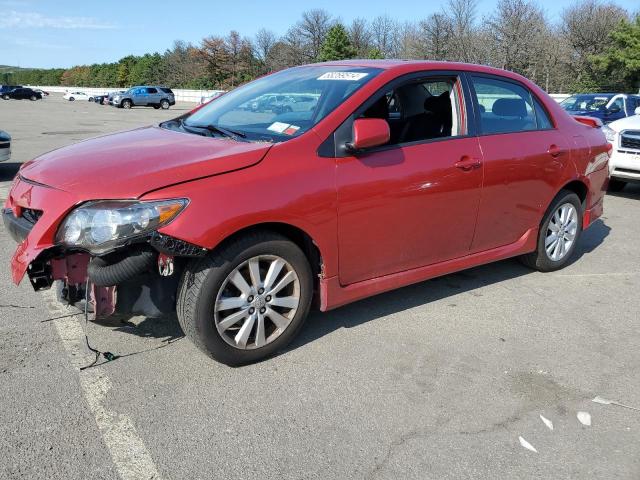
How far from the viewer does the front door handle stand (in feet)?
13.1

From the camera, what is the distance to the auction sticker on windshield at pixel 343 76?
382 cm

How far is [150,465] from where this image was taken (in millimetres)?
2506

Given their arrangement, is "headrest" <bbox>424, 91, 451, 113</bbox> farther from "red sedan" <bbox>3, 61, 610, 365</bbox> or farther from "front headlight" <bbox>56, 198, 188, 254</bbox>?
"front headlight" <bbox>56, 198, 188, 254</bbox>

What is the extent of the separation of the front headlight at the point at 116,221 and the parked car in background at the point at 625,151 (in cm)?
775

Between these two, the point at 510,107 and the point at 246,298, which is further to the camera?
the point at 510,107

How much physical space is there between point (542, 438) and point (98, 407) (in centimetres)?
222

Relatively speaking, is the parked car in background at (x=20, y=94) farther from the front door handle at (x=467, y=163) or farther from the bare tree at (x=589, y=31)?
the front door handle at (x=467, y=163)

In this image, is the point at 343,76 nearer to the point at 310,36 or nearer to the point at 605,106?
the point at 605,106

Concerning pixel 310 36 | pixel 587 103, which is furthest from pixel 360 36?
pixel 587 103

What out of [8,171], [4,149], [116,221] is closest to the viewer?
[116,221]

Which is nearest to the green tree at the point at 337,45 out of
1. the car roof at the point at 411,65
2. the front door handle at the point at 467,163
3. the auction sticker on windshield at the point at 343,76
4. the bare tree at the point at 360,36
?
the bare tree at the point at 360,36

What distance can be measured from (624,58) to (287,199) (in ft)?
142

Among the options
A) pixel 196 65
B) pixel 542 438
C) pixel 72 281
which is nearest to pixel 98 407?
pixel 72 281

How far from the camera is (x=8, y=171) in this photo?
1021 centimetres
